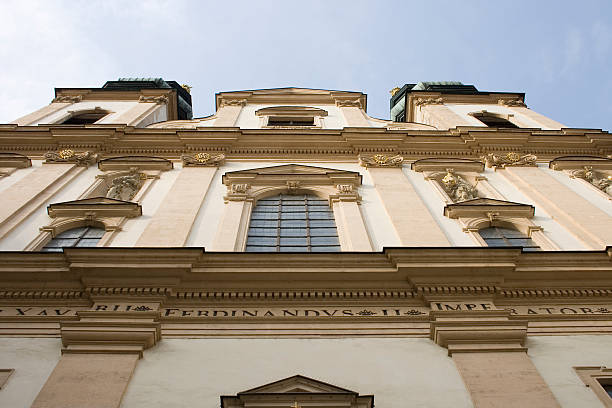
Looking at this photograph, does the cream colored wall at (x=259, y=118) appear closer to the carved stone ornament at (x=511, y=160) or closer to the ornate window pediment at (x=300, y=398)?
the carved stone ornament at (x=511, y=160)

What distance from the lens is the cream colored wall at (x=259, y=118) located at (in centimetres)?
2059

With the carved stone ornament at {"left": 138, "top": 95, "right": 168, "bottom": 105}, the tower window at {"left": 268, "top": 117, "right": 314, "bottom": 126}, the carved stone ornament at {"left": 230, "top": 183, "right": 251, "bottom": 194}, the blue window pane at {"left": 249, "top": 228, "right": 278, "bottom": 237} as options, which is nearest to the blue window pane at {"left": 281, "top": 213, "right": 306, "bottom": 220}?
the blue window pane at {"left": 249, "top": 228, "right": 278, "bottom": 237}

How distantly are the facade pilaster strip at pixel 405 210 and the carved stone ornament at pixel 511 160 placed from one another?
299 cm

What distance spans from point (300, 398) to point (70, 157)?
11.9m

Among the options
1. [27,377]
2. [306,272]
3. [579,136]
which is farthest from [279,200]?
[579,136]

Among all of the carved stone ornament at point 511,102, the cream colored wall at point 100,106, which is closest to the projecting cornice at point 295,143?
the cream colored wall at point 100,106

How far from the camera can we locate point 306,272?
30.1 ft

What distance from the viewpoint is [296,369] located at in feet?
25.3

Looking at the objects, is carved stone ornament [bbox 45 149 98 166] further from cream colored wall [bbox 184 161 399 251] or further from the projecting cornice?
cream colored wall [bbox 184 161 399 251]

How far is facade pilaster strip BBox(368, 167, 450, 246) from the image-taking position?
1131 cm

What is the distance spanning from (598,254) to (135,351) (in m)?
7.96

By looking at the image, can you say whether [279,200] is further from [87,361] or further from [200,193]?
[87,361]

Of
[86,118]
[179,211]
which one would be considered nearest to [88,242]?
[179,211]

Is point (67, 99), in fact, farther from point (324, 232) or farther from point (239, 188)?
point (324, 232)
